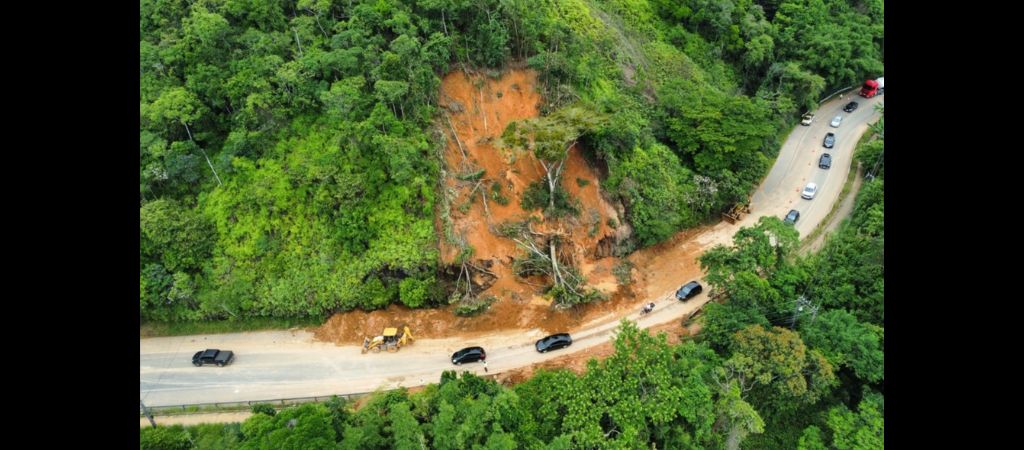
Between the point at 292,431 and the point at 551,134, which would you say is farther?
the point at 551,134

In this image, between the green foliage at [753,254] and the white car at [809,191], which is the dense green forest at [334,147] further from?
the white car at [809,191]

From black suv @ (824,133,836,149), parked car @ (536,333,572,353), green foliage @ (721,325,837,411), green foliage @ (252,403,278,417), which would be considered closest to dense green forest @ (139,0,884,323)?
green foliage @ (721,325,837,411)

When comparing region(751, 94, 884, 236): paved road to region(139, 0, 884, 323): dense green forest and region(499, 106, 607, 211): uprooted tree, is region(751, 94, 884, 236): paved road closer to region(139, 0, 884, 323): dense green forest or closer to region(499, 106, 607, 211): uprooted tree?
region(139, 0, 884, 323): dense green forest

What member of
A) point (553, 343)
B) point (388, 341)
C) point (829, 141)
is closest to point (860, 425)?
point (553, 343)

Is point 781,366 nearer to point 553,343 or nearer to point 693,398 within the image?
point 693,398

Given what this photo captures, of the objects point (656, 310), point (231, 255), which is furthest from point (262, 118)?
point (656, 310)

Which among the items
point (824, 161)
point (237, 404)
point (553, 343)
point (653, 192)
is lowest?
point (237, 404)
